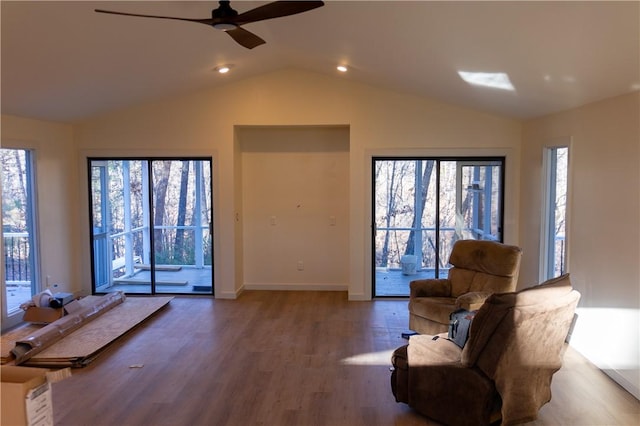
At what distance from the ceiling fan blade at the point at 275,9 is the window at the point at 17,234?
12.8 ft

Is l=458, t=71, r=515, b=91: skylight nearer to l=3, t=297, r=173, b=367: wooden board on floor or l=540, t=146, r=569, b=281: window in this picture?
l=540, t=146, r=569, b=281: window

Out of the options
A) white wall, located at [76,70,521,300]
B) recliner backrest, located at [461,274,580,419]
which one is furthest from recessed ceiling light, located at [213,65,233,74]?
recliner backrest, located at [461,274,580,419]

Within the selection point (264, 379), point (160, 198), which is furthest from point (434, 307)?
point (160, 198)

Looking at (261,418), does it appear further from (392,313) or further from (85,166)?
(85,166)

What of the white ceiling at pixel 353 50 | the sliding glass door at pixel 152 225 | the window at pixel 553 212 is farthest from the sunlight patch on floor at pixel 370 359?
the sliding glass door at pixel 152 225

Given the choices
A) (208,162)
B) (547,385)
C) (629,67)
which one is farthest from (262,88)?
(547,385)

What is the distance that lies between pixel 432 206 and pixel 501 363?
3.67 meters

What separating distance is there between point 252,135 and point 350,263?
239 cm

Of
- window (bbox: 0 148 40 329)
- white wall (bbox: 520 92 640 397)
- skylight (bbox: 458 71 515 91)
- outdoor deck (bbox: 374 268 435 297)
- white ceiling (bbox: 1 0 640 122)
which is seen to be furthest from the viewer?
outdoor deck (bbox: 374 268 435 297)

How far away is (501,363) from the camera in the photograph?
277 centimetres

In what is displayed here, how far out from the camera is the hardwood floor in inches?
127

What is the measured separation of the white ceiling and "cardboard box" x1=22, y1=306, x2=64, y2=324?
2228mm

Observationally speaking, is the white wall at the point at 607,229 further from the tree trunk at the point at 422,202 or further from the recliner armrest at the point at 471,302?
the tree trunk at the point at 422,202

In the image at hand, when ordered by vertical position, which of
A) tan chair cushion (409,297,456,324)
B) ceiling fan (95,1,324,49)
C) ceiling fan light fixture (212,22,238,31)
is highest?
ceiling fan (95,1,324,49)
